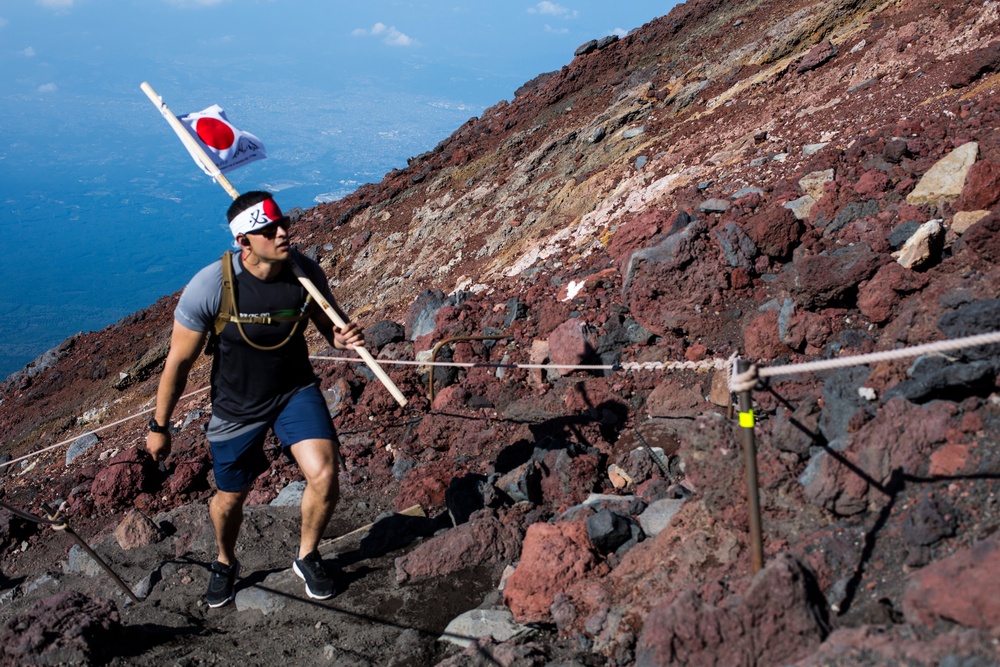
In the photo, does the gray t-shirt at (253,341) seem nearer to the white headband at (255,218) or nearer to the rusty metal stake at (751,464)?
the white headband at (255,218)

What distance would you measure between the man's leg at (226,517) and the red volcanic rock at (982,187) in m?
4.96

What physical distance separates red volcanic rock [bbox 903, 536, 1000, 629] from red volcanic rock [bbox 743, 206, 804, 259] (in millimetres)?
3629

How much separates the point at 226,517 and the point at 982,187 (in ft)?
17.0

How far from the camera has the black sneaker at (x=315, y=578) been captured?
12.5ft

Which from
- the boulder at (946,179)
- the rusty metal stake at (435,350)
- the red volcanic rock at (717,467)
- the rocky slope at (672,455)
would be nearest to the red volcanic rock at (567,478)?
the rocky slope at (672,455)

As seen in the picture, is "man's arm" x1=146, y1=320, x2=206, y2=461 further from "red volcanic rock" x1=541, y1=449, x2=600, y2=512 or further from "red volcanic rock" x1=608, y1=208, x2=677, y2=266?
"red volcanic rock" x1=608, y1=208, x2=677, y2=266

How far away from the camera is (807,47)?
1254cm

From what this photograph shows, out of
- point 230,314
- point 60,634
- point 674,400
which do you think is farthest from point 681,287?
point 60,634

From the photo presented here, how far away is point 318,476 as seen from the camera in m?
3.62

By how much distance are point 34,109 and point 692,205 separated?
240348 millimetres

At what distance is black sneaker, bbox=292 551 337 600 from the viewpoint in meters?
3.80

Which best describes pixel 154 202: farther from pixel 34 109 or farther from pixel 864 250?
pixel 864 250

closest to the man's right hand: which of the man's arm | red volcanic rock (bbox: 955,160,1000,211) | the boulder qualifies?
the man's arm

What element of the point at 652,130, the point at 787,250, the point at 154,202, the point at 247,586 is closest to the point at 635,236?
the point at 787,250
